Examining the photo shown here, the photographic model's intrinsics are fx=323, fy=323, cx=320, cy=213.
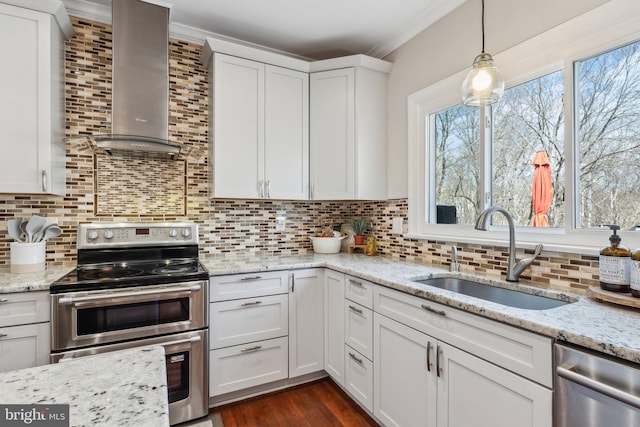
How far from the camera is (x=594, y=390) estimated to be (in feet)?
2.91

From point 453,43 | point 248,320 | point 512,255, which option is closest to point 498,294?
point 512,255

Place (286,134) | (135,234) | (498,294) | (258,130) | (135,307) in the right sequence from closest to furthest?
1. (498,294)
2. (135,307)
3. (135,234)
4. (258,130)
5. (286,134)

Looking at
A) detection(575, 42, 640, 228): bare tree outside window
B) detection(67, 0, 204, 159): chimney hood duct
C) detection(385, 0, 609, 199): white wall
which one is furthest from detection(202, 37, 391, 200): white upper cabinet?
detection(575, 42, 640, 228): bare tree outside window

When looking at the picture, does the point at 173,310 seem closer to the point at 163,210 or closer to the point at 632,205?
the point at 163,210

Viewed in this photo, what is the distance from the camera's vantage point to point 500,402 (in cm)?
117

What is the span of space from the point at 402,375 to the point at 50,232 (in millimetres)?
2214

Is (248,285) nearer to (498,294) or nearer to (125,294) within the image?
(125,294)

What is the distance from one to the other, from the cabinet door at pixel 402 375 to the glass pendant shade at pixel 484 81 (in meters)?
1.15

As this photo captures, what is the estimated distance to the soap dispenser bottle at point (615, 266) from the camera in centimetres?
122

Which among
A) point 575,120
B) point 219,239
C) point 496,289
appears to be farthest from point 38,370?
point 575,120

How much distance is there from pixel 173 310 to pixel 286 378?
93cm

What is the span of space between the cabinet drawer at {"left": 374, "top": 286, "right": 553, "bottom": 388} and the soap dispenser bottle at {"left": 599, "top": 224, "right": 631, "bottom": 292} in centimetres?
49

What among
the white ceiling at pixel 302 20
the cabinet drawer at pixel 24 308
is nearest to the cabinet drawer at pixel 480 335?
the cabinet drawer at pixel 24 308

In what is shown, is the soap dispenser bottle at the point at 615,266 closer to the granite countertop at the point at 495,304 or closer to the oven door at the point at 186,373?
the granite countertop at the point at 495,304
